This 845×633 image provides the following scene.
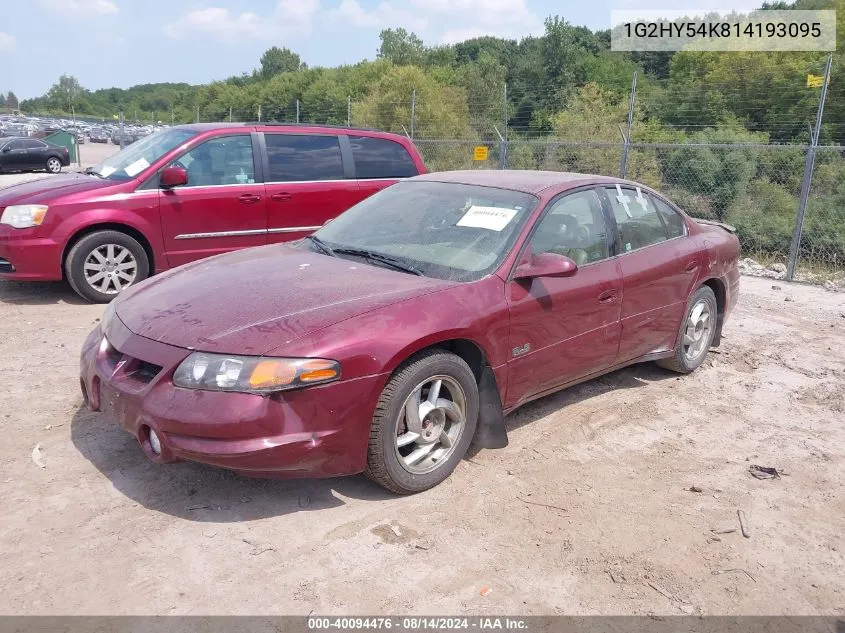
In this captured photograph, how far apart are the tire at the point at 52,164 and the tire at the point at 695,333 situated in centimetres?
2575

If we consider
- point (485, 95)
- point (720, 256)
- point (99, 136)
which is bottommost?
point (720, 256)

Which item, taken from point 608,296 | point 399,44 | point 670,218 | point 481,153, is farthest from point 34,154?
point 399,44

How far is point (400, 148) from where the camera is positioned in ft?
27.6

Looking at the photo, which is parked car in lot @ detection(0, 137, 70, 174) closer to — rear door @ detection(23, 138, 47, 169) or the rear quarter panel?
rear door @ detection(23, 138, 47, 169)

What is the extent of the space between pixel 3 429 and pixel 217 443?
183 cm

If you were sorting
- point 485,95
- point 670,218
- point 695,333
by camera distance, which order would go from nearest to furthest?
1. point 670,218
2. point 695,333
3. point 485,95

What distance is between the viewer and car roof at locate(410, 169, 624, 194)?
446 cm

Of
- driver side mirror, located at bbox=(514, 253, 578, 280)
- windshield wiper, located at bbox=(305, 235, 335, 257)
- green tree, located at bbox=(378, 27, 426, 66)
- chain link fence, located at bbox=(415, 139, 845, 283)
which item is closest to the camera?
driver side mirror, located at bbox=(514, 253, 578, 280)

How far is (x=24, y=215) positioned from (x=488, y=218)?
4.63 meters

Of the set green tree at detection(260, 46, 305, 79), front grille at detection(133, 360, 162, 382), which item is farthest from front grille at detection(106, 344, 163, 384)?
green tree at detection(260, 46, 305, 79)

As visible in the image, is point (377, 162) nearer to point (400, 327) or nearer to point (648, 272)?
point (648, 272)

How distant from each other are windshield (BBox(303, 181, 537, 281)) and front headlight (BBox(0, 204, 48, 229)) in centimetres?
335

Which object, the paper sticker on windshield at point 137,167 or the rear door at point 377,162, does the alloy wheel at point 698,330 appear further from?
the paper sticker on windshield at point 137,167

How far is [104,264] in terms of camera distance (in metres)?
6.92
